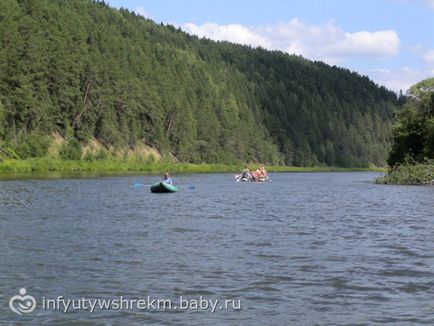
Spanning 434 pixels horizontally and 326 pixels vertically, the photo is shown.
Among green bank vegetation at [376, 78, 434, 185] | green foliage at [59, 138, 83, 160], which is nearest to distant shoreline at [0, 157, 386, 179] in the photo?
green foliage at [59, 138, 83, 160]

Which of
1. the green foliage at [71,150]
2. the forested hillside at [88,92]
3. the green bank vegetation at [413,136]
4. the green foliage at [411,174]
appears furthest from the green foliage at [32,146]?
the green foliage at [411,174]

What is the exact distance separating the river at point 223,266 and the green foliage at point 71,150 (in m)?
80.3

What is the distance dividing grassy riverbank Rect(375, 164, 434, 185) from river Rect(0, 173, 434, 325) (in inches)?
1426

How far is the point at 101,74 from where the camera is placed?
146 meters

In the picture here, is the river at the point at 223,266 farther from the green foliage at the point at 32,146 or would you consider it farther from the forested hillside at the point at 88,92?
the forested hillside at the point at 88,92

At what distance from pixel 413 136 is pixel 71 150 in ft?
193

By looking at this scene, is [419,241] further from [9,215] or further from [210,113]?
[210,113]

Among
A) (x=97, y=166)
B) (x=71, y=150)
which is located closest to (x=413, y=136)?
(x=97, y=166)

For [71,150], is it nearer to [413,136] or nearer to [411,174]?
[413,136]

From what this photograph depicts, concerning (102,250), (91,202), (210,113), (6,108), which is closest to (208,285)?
(102,250)

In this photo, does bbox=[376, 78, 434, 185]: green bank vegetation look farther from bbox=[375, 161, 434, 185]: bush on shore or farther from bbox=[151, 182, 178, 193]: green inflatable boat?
bbox=[151, 182, 178, 193]: green inflatable boat

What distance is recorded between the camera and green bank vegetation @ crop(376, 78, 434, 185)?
79062 millimetres

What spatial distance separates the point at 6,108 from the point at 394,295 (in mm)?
102867

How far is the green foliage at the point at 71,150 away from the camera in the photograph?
117312 mm
